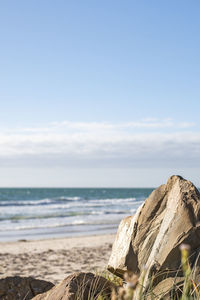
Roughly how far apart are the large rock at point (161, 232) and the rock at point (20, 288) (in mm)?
1011

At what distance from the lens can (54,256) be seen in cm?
1284

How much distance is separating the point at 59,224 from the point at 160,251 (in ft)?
60.8

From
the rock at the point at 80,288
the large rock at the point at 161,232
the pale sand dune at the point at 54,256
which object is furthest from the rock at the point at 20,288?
the pale sand dune at the point at 54,256

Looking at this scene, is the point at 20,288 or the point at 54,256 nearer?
the point at 20,288

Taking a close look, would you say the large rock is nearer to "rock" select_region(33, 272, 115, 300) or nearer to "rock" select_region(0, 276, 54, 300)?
"rock" select_region(33, 272, 115, 300)

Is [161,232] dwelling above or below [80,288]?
above

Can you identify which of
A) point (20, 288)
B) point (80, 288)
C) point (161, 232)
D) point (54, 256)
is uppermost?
point (161, 232)

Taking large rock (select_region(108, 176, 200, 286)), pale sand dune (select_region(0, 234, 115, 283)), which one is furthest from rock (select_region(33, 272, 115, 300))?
pale sand dune (select_region(0, 234, 115, 283))

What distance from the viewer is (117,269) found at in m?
5.32

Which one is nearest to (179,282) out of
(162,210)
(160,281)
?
(160,281)

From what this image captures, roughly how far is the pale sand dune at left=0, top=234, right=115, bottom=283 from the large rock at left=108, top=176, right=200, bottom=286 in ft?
10.6

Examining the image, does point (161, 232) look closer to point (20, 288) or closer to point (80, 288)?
point (80, 288)

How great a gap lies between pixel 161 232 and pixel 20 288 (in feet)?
6.56

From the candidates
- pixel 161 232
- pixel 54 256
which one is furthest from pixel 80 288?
pixel 54 256
